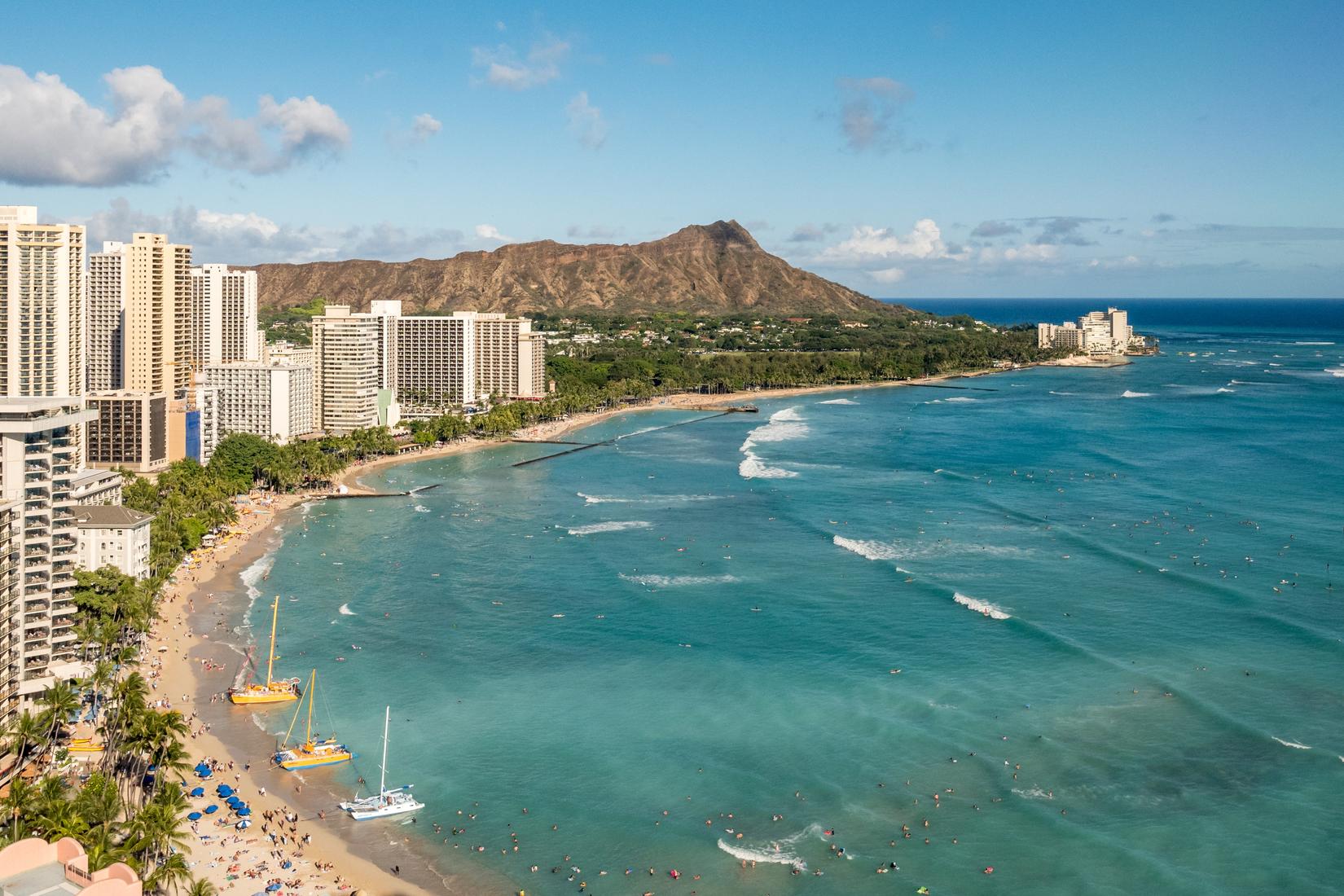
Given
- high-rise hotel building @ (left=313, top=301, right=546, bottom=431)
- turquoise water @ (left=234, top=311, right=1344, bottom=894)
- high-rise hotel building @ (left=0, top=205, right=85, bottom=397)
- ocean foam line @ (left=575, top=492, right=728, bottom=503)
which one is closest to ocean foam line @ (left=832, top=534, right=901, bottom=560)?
turquoise water @ (left=234, top=311, right=1344, bottom=894)

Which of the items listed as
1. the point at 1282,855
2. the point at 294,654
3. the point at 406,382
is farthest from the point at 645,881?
the point at 406,382

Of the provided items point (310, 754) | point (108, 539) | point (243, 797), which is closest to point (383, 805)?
point (243, 797)

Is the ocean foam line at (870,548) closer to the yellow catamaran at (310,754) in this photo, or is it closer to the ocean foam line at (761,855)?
the ocean foam line at (761,855)

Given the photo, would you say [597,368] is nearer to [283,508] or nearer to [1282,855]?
[283,508]

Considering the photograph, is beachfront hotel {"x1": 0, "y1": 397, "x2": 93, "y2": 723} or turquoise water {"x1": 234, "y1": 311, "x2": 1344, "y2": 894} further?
beachfront hotel {"x1": 0, "y1": 397, "x2": 93, "y2": 723}

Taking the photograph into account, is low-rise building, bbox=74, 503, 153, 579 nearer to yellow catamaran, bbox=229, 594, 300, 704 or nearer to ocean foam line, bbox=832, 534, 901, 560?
yellow catamaran, bbox=229, 594, 300, 704
